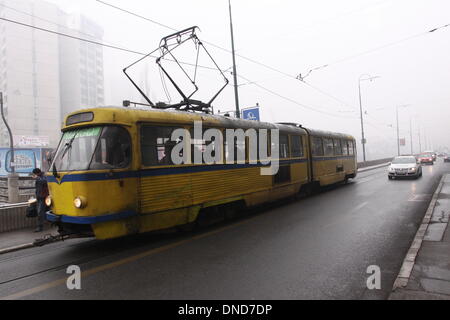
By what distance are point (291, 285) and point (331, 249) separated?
1.79 m

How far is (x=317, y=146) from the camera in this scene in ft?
44.0

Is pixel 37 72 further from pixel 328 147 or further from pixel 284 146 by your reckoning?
pixel 284 146

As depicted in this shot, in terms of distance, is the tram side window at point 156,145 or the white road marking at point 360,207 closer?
the tram side window at point 156,145

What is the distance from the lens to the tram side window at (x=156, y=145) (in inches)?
239

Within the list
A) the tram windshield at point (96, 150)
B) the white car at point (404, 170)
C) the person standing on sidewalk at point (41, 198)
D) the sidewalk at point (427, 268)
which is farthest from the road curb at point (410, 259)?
the white car at point (404, 170)

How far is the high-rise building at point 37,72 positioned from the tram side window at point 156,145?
75.8m

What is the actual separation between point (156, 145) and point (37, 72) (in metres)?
84.0

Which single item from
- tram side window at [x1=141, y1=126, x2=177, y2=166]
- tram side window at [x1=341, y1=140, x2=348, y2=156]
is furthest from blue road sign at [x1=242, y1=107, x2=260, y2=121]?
tram side window at [x1=141, y1=126, x2=177, y2=166]

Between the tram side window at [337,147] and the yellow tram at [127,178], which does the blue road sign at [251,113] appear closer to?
the tram side window at [337,147]

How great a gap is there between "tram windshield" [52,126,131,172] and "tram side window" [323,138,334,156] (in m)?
10.6
